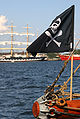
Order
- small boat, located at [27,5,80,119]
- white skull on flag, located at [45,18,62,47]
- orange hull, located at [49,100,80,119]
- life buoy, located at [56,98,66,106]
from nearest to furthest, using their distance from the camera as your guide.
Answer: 1. orange hull, located at [49,100,80,119]
2. life buoy, located at [56,98,66,106]
3. small boat, located at [27,5,80,119]
4. white skull on flag, located at [45,18,62,47]

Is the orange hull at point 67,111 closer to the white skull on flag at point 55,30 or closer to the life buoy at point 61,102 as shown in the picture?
the life buoy at point 61,102

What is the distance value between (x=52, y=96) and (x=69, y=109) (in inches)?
56.1

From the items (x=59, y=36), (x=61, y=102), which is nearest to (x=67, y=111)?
(x=61, y=102)

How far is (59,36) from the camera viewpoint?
44.4 feet

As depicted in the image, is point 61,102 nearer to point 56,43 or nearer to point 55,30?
point 56,43

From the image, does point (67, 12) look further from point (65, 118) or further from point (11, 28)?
point (11, 28)

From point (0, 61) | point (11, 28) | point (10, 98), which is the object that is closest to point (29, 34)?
point (11, 28)

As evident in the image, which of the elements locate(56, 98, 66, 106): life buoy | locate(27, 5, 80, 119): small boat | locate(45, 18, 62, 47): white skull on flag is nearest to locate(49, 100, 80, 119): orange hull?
locate(27, 5, 80, 119): small boat

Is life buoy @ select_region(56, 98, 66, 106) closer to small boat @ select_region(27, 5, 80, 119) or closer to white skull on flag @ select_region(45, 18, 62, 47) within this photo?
small boat @ select_region(27, 5, 80, 119)

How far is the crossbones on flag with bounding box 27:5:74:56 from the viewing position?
44.3 feet

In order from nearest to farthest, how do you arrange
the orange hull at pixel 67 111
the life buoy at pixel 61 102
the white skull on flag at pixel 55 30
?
the orange hull at pixel 67 111 < the life buoy at pixel 61 102 < the white skull on flag at pixel 55 30

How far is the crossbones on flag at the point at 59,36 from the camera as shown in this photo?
13492 millimetres

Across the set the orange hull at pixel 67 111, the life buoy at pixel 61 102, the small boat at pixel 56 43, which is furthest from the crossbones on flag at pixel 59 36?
the orange hull at pixel 67 111

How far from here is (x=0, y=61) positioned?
16900cm
